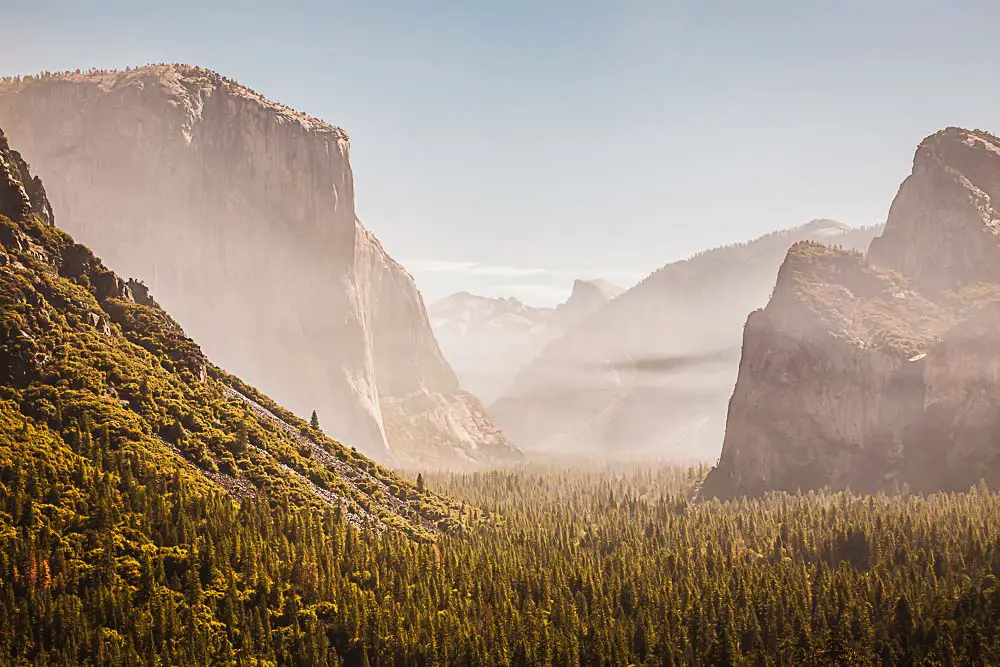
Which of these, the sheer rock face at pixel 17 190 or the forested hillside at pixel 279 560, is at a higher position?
the sheer rock face at pixel 17 190

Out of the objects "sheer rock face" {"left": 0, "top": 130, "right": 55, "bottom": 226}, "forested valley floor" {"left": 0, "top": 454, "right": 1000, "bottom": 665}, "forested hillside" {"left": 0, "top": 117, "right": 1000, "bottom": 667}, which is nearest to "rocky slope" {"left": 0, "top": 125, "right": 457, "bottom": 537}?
"sheer rock face" {"left": 0, "top": 130, "right": 55, "bottom": 226}

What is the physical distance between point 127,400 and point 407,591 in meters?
41.2

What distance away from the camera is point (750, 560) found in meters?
134

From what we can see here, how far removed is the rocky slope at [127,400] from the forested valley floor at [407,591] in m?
3.33

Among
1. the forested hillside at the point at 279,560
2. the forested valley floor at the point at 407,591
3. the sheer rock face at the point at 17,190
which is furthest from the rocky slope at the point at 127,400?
the forested valley floor at the point at 407,591

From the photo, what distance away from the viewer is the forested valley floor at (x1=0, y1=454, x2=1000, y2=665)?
7900 centimetres

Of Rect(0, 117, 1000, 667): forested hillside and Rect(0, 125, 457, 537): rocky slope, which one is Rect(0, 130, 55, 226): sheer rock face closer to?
Rect(0, 125, 457, 537): rocky slope

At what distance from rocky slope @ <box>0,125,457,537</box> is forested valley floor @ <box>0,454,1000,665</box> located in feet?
10.9

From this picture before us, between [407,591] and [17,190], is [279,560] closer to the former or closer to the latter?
[407,591]

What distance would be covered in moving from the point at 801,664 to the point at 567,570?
33286 millimetres

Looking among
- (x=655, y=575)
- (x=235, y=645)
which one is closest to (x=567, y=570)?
(x=655, y=575)

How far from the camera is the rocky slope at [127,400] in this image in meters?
95.6

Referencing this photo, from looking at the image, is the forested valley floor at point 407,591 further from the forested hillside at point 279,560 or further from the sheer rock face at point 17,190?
the sheer rock face at point 17,190

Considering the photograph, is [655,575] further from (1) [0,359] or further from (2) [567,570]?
(1) [0,359]
